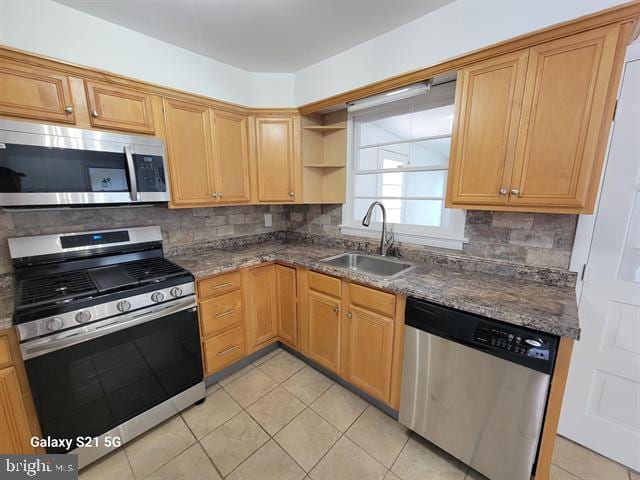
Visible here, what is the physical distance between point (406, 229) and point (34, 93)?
241cm

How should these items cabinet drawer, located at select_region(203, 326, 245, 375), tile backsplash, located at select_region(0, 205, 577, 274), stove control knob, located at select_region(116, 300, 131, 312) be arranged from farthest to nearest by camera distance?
cabinet drawer, located at select_region(203, 326, 245, 375)
tile backsplash, located at select_region(0, 205, 577, 274)
stove control knob, located at select_region(116, 300, 131, 312)

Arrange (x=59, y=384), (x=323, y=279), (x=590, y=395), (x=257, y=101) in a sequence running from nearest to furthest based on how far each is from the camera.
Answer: (x=59, y=384) → (x=590, y=395) → (x=323, y=279) → (x=257, y=101)

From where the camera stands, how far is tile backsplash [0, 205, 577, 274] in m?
1.49

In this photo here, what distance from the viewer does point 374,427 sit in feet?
5.45

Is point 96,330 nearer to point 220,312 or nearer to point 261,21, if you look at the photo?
point 220,312

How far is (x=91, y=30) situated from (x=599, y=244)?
123 inches

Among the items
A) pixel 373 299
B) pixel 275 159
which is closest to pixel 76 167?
pixel 275 159

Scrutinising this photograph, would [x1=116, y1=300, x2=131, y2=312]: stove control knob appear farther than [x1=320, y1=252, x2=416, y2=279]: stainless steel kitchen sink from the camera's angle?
No

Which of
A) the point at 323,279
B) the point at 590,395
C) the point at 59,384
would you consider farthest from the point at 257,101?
the point at 590,395

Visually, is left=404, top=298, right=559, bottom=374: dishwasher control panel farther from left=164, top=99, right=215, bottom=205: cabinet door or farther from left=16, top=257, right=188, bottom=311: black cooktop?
left=164, top=99, right=215, bottom=205: cabinet door

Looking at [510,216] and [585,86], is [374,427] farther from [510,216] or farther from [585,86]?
[585,86]

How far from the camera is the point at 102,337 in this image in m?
1.35

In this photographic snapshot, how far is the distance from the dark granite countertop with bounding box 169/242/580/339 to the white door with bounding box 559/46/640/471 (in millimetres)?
205

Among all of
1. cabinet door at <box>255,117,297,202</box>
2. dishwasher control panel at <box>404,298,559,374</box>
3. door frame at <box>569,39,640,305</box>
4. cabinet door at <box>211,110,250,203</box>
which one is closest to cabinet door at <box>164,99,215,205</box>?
cabinet door at <box>211,110,250,203</box>
